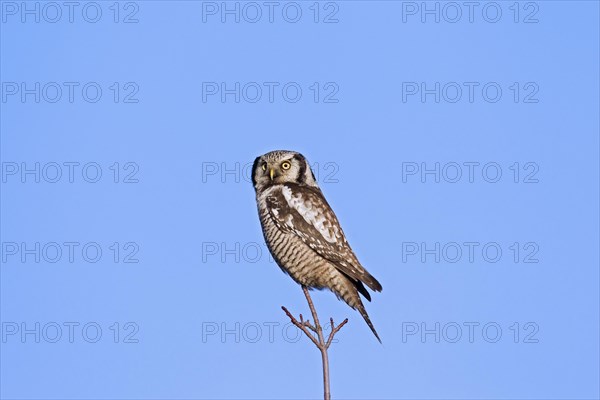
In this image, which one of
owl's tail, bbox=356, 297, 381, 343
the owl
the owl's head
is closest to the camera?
owl's tail, bbox=356, 297, 381, 343

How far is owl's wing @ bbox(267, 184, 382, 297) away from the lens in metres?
7.71

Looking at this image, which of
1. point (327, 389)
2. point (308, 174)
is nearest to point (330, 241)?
point (308, 174)

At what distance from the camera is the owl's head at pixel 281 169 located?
8.37 meters

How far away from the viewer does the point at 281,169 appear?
840 centimetres

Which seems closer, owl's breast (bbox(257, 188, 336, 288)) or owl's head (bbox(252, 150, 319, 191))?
owl's breast (bbox(257, 188, 336, 288))

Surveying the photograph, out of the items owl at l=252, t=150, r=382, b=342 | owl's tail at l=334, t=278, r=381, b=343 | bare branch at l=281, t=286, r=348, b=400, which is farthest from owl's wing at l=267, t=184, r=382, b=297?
bare branch at l=281, t=286, r=348, b=400

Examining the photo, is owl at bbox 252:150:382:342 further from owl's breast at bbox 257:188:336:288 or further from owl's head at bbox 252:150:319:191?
owl's head at bbox 252:150:319:191

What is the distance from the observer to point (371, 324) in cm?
711

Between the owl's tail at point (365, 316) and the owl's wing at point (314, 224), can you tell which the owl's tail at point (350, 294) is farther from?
the owl's wing at point (314, 224)

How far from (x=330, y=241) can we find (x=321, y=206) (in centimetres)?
42

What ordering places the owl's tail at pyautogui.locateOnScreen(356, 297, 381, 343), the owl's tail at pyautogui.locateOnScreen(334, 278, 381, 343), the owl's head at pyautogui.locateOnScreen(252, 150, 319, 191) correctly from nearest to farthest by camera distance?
the owl's tail at pyautogui.locateOnScreen(356, 297, 381, 343) < the owl's tail at pyautogui.locateOnScreen(334, 278, 381, 343) < the owl's head at pyautogui.locateOnScreen(252, 150, 319, 191)

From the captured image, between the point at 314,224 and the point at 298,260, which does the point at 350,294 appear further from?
the point at 314,224

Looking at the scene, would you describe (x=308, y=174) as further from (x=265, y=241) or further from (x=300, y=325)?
(x=300, y=325)

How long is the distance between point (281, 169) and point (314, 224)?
772 millimetres
